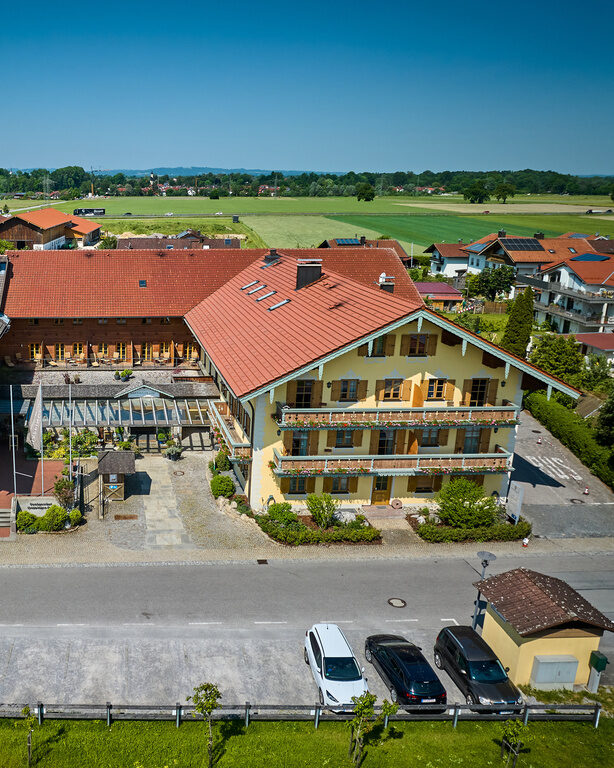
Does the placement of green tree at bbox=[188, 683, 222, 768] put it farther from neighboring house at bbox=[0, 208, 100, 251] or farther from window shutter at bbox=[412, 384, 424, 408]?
neighboring house at bbox=[0, 208, 100, 251]

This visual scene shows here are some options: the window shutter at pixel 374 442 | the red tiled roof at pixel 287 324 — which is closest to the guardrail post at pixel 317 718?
the red tiled roof at pixel 287 324

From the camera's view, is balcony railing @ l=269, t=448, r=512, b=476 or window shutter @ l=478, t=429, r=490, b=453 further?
window shutter @ l=478, t=429, r=490, b=453

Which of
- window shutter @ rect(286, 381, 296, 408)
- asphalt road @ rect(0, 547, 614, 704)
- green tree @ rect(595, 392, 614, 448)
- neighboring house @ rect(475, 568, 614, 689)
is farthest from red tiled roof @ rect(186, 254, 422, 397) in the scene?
green tree @ rect(595, 392, 614, 448)

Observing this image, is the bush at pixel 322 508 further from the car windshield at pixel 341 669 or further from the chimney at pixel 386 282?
the chimney at pixel 386 282

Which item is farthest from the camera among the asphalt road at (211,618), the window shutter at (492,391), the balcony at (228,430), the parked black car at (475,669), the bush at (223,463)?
the bush at (223,463)

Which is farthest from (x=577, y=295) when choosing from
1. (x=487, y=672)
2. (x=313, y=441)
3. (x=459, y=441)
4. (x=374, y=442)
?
(x=487, y=672)

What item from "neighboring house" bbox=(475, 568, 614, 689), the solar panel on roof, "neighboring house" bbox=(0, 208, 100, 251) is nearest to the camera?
"neighboring house" bbox=(475, 568, 614, 689)

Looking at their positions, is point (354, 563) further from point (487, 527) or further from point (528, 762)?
point (528, 762)
